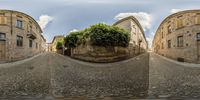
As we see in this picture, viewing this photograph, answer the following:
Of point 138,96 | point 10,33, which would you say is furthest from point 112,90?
point 10,33

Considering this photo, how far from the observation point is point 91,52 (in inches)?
132

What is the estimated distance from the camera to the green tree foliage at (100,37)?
3.37 metres

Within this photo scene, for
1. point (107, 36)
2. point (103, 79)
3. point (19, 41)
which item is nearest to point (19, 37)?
point (19, 41)

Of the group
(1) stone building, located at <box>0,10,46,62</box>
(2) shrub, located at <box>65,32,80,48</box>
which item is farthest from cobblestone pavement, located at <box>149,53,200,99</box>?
(1) stone building, located at <box>0,10,46,62</box>

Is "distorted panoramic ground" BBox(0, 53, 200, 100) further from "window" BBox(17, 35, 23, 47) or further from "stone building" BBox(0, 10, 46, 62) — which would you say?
"window" BBox(17, 35, 23, 47)

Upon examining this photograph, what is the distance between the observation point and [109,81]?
344 cm

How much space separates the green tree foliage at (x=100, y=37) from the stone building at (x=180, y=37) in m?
0.85

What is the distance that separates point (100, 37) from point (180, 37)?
1.58 m

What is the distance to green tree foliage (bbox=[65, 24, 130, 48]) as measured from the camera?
3372 millimetres

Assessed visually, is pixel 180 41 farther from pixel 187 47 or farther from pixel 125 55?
pixel 125 55

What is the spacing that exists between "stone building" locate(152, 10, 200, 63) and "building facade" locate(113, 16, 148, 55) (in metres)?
0.24

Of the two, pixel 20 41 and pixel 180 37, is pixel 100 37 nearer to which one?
pixel 20 41

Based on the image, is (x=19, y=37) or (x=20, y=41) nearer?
(x=20, y=41)

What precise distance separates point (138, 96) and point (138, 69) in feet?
5.86
